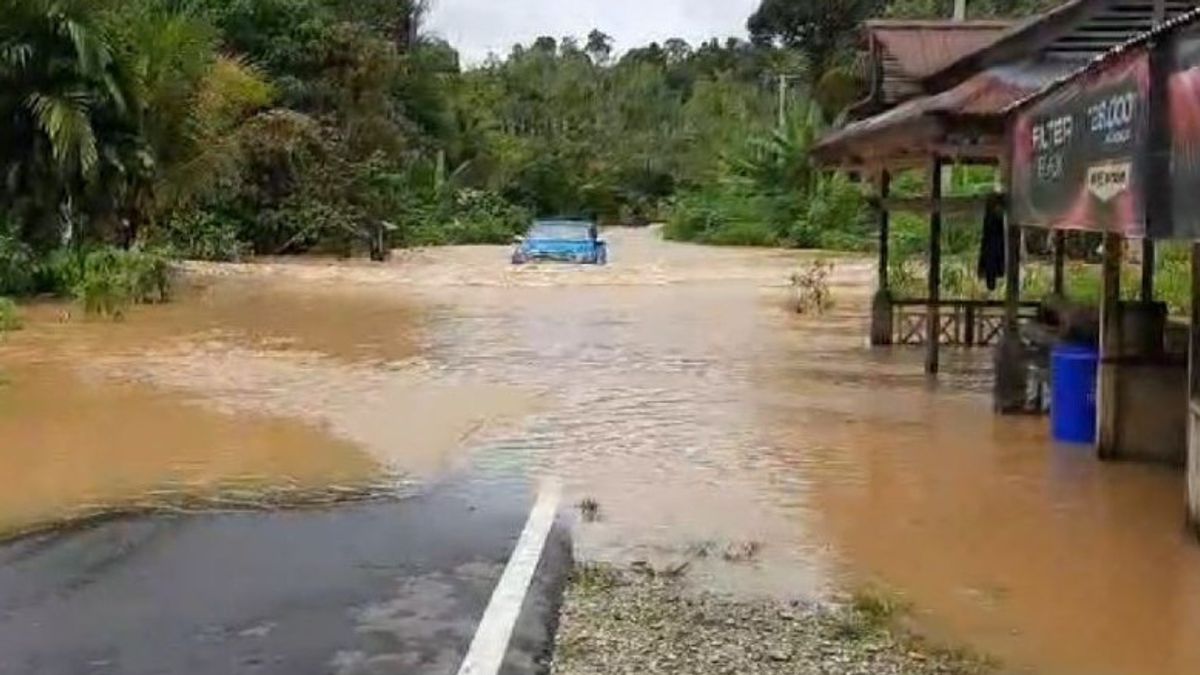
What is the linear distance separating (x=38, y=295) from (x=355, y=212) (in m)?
15.2

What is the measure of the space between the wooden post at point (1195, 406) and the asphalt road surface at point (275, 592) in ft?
10.9

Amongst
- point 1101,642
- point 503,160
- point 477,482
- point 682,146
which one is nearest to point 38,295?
point 477,482

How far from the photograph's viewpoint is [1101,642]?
695cm

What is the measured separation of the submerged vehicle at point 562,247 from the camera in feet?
128

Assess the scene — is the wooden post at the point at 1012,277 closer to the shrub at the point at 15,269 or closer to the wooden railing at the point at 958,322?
the wooden railing at the point at 958,322

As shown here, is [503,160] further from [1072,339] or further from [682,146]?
[1072,339]

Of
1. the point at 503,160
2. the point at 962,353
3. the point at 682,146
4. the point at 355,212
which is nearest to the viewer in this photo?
the point at 962,353

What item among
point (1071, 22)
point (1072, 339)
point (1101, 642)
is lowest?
point (1101, 642)

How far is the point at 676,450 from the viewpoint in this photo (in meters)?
12.1

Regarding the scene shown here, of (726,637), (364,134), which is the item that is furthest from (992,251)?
(364,134)

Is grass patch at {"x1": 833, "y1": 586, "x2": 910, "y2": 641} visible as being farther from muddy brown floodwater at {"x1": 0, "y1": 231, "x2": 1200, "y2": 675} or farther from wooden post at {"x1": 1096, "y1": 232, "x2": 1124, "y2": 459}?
wooden post at {"x1": 1096, "y1": 232, "x2": 1124, "y2": 459}

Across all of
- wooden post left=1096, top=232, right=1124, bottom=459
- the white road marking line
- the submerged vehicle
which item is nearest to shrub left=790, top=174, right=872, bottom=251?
the submerged vehicle

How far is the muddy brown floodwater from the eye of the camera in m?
8.02

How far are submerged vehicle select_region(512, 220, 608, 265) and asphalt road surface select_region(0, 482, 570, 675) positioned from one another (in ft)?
96.2
